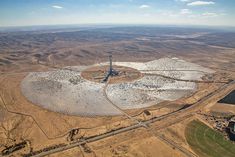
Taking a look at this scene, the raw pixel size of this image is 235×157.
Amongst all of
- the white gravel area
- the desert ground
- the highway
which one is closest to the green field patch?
the desert ground

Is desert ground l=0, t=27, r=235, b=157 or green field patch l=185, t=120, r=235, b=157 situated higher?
desert ground l=0, t=27, r=235, b=157

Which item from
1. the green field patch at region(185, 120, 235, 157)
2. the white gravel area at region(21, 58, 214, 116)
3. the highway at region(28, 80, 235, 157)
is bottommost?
the green field patch at region(185, 120, 235, 157)

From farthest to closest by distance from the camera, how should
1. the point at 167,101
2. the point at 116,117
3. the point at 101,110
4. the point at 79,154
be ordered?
the point at 167,101 < the point at 101,110 < the point at 116,117 < the point at 79,154

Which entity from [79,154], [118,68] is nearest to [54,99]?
[79,154]

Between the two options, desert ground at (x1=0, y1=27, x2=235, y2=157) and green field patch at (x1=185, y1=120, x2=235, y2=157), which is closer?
green field patch at (x1=185, y1=120, x2=235, y2=157)

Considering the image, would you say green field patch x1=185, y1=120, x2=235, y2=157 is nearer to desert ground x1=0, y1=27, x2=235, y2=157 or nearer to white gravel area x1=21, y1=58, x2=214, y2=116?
desert ground x1=0, y1=27, x2=235, y2=157

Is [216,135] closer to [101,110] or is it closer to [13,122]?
[101,110]

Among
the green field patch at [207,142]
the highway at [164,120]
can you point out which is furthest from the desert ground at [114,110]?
the green field patch at [207,142]

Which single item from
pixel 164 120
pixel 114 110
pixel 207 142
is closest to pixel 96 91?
pixel 114 110
